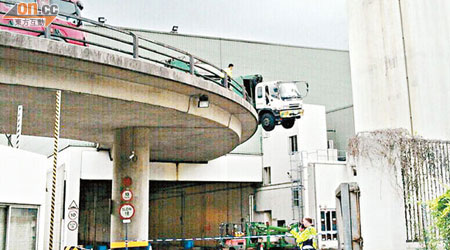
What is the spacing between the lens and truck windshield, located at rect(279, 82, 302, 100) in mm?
29891

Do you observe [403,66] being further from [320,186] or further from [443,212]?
[320,186]

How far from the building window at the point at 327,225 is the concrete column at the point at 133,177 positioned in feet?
47.7

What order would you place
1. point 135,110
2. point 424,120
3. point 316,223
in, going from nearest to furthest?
point 424,120, point 135,110, point 316,223

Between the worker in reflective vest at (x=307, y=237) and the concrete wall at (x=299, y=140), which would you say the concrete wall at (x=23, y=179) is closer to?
the worker in reflective vest at (x=307, y=237)

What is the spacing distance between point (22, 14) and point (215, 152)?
16508mm

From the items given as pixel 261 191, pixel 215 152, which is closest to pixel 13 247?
pixel 215 152

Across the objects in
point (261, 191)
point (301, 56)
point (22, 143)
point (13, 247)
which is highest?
point (301, 56)

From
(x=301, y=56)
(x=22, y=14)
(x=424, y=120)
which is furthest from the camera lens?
(x=301, y=56)

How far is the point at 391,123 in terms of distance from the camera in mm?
16703

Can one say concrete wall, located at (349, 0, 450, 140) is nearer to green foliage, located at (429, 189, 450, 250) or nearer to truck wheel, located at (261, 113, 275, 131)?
green foliage, located at (429, 189, 450, 250)

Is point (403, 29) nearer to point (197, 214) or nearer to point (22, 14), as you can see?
point (22, 14)

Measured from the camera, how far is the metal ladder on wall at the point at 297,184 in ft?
109

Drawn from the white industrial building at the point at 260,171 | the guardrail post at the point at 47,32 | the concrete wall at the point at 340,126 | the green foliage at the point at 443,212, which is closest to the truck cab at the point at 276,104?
the white industrial building at the point at 260,171

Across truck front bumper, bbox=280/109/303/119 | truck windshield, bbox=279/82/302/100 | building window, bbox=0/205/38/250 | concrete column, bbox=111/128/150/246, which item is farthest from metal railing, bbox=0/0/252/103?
truck windshield, bbox=279/82/302/100
